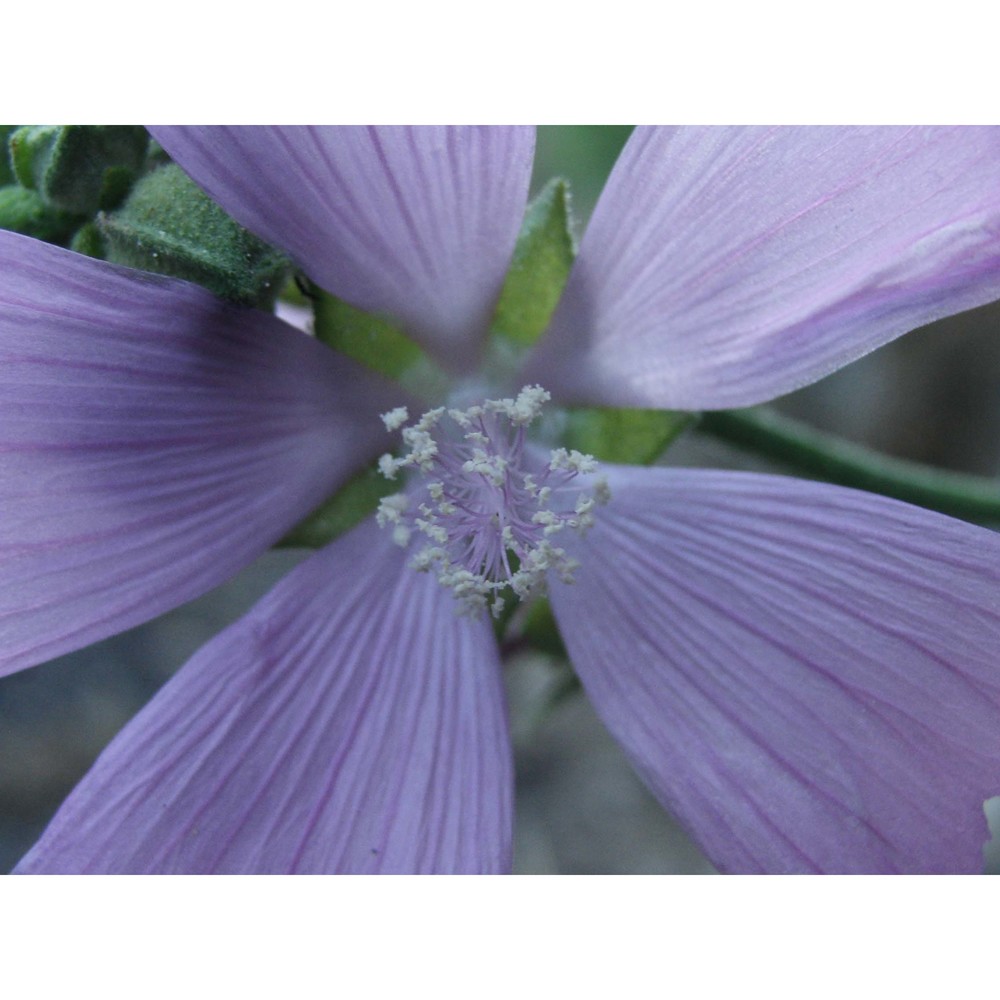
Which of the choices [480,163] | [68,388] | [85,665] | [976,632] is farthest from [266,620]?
[85,665]

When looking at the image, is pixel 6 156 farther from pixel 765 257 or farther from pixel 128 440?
pixel 765 257

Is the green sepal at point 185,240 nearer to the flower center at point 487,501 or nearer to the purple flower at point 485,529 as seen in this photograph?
the purple flower at point 485,529

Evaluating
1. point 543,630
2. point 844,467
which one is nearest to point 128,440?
point 543,630

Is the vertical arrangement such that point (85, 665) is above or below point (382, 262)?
below

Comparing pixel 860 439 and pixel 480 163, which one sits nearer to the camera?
pixel 480 163

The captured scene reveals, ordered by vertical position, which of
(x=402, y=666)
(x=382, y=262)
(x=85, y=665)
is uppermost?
(x=382, y=262)

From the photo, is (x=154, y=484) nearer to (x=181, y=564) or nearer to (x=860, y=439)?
(x=181, y=564)
